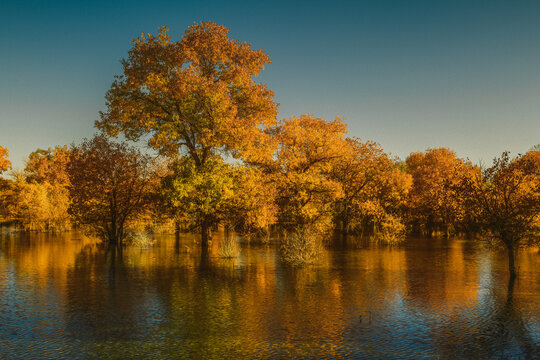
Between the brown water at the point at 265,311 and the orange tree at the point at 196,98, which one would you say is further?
the orange tree at the point at 196,98

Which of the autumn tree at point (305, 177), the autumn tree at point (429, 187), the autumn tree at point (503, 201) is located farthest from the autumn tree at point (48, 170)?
the autumn tree at point (503, 201)

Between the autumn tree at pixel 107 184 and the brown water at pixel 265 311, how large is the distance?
13.1 m

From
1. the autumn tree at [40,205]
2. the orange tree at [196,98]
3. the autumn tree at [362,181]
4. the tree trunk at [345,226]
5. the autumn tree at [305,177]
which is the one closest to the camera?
the orange tree at [196,98]

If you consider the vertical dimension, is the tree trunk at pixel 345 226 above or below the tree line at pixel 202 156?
below

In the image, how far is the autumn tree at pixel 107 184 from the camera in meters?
40.8

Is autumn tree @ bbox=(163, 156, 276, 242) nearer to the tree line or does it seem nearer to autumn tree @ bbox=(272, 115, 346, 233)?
the tree line

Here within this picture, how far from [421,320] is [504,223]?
10473mm

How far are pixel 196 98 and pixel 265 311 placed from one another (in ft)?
78.6

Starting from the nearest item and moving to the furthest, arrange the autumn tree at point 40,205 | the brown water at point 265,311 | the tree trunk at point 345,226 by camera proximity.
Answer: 1. the brown water at point 265,311
2. the tree trunk at point 345,226
3. the autumn tree at point 40,205

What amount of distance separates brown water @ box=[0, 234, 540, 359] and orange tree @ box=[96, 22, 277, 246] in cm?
1190

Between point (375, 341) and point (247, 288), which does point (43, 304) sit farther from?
point (375, 341)

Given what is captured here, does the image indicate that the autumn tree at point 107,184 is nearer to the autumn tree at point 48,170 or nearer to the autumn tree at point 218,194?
the autumn tree at point 218,194

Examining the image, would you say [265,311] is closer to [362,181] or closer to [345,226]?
[362,181]

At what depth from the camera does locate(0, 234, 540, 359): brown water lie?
11.8 m
